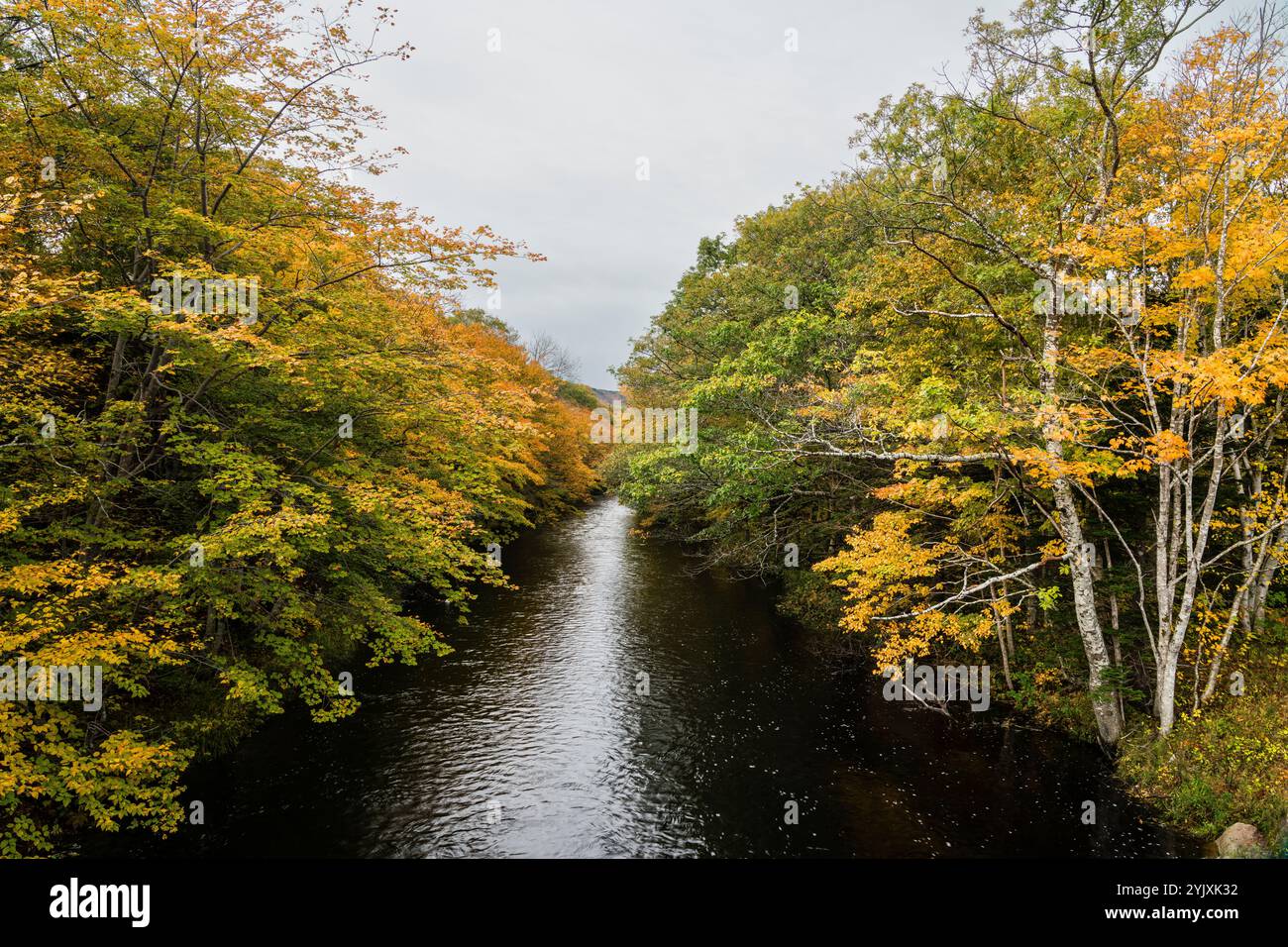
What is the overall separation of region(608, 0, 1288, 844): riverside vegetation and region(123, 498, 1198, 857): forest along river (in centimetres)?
196

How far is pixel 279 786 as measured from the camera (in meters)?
10.6

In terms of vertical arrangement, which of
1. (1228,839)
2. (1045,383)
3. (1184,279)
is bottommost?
(1228,839)

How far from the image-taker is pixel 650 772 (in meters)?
11.6

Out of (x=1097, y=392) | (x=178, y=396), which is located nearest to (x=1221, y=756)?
(x=1097, y=392)

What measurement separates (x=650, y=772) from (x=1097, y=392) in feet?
39.0

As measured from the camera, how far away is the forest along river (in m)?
9.42

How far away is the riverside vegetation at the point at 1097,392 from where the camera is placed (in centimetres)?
955

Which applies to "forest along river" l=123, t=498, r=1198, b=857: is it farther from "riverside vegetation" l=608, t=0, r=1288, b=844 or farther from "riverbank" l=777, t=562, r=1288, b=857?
"riverside vegetation" l=608, t=0, r=1288, b=844

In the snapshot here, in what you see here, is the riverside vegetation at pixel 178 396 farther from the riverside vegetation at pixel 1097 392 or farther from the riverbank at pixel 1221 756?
the riverbank at pixel 1221 756

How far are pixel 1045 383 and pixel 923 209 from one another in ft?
22.3

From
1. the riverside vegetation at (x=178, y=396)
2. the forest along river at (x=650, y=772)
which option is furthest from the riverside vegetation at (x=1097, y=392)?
the riverside vegetation at (x=178, y=396)

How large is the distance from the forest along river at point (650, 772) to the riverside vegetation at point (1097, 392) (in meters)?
1.96
